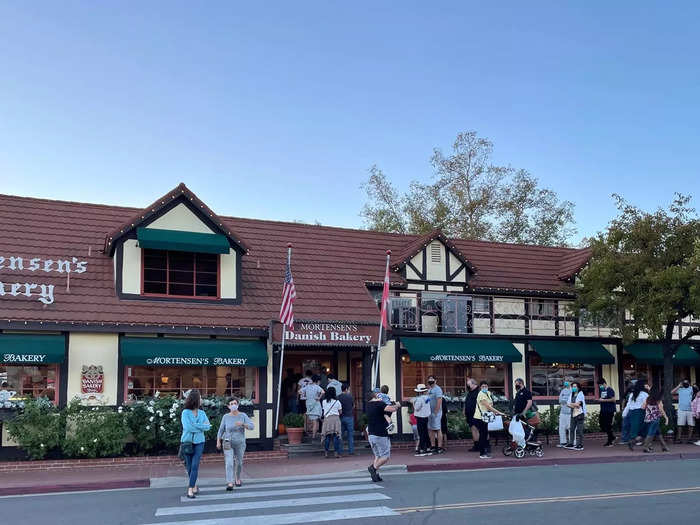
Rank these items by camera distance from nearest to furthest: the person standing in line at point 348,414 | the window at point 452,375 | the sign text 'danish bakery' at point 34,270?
the sign text 'danish bakery' at point 34,270 < the person standing in line at point 348,414 < the window at point 452,375

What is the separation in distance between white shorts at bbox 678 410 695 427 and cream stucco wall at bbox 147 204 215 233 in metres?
14.1

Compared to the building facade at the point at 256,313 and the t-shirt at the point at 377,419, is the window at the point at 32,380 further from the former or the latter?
the t-shirt at the point at 377,419

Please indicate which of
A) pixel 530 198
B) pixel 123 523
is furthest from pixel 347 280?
pixel 530 198

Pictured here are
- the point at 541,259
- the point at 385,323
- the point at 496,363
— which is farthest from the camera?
the point at 541,259

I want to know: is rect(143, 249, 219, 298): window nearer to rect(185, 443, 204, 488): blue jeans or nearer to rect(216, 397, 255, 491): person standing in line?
rect(216, 397, 255, 491): person standing in line

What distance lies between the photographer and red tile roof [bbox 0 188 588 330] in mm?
17812

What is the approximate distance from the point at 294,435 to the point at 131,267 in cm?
575

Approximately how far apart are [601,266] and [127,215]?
1354cm

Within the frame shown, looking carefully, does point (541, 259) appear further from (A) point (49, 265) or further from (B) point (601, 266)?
(A) point (49, 265)

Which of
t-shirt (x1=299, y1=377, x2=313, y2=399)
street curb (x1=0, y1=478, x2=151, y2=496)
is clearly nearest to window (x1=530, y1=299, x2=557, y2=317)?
t-shirt (x1=299, y1=377, x2=313, y2=399)

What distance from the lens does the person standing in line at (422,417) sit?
60.4 ft

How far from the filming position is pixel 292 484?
547 inches

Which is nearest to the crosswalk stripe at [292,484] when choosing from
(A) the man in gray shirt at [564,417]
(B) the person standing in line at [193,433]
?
(B) the person standing in line at [193,433]

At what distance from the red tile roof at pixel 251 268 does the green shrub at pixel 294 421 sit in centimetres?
240
